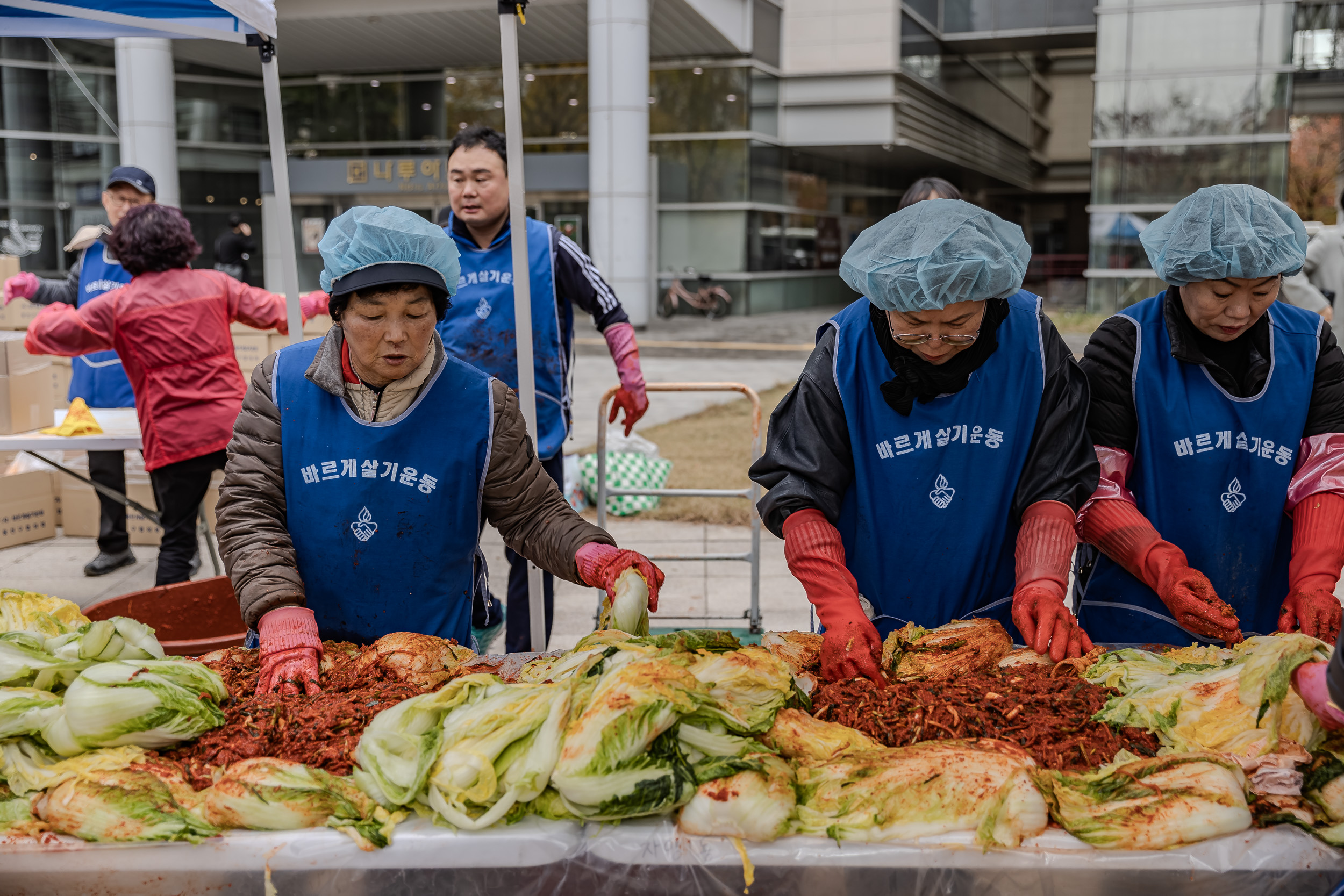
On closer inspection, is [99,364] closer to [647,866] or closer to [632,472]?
[632,472]

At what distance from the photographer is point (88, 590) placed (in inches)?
235

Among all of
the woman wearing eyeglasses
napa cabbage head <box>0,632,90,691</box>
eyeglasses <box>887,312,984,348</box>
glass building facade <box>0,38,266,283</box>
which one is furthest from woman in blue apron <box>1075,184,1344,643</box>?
glass building facade <box>0,38,266,283</box>

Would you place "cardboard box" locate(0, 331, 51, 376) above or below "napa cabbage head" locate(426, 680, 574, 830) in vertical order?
above

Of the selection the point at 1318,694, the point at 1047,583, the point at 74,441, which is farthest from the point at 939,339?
the point at 74,441

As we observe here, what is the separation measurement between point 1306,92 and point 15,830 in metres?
29.8

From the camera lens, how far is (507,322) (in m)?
Result: 4.20

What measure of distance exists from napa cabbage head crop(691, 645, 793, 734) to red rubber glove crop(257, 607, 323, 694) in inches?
32.0

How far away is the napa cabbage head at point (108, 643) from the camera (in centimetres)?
207

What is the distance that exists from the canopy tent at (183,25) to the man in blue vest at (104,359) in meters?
1.68

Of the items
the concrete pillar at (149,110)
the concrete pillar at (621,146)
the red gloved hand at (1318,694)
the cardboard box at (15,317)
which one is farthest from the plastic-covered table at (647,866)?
the concrete pillar at (149,110)

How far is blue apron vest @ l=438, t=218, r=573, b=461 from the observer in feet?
13.6

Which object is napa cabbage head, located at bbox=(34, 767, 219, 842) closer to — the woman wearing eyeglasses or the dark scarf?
the woman wearing eyeglasses

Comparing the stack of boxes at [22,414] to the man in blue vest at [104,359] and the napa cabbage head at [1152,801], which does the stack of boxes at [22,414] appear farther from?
Answer: the napa cabbage head at [1152,801]

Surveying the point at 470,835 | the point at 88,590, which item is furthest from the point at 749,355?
the point at 470,835
